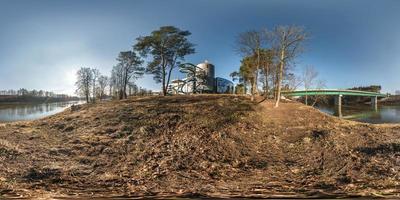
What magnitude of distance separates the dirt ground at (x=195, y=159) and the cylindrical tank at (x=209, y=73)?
1034 inches

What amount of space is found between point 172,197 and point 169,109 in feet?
40.2

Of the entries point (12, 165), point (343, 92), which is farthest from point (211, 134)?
point (343, 92)

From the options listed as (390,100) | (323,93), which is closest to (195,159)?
(323,93)

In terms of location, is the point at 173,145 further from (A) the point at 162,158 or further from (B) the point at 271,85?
(B) the point at 271,85

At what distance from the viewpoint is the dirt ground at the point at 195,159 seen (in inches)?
268

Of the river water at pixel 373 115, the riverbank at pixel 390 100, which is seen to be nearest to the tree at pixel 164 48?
the river water at pixel 373 115

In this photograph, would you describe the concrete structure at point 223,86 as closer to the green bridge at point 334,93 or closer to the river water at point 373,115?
the green bridge at point 334,93

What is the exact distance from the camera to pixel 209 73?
43812 millimetres

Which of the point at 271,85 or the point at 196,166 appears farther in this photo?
the point at 271,85

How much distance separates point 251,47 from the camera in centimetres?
2955

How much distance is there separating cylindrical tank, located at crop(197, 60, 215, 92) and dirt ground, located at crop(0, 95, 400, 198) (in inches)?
1034

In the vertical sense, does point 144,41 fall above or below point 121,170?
above

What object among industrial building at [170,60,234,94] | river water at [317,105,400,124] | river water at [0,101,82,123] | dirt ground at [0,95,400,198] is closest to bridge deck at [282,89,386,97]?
river water at [317,105,400,124]

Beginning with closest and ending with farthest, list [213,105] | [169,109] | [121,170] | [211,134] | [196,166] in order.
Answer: [121,170] < [196,166] < [211,134] < [169,109] < [213,105]
